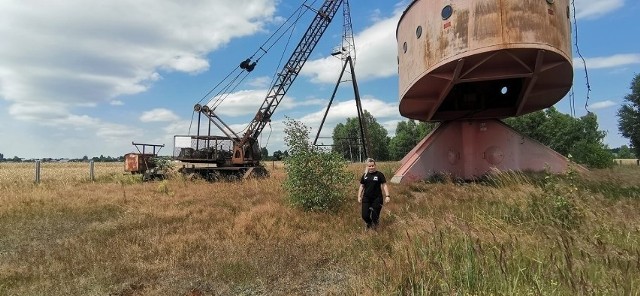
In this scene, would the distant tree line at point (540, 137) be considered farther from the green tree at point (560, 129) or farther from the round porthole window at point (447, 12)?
the round porthole window at point (447, 12)

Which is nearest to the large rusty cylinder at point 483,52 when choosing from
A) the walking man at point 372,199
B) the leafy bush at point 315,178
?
the leafy bush at point 315,178

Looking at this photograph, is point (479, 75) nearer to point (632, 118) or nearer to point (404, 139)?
point (632, 118)

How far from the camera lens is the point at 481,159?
17125mm

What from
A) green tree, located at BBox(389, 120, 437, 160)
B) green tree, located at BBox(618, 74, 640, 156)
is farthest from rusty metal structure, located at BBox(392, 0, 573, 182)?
green tree, located at BBox(389, 120, 437, 160)

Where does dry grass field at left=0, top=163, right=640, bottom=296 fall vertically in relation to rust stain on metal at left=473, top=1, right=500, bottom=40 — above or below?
below

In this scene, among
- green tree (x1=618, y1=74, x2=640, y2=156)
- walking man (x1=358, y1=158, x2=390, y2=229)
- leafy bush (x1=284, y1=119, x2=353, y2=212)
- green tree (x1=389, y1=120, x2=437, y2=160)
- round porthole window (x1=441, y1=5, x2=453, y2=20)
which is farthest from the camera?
green tree (x1=389, y1=120, x2=437, y2=160)

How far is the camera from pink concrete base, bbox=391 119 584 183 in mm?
17031

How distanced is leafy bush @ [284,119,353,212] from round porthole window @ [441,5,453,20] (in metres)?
5.78

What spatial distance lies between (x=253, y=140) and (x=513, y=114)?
14567 millimetres

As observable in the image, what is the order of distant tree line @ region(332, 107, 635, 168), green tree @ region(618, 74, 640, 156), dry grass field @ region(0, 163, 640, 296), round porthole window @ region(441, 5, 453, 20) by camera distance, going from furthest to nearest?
green tree @ region(618, 74, 640, 156) < distant tree line @ region(332, 107, 635, 168) < round porthole window @ region(441, 5, 453, 20) < dry grass field @ region(0, 163, 640, 296)

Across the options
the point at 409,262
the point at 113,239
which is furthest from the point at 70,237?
the point at 409,262

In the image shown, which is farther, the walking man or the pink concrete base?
the pink concrete base

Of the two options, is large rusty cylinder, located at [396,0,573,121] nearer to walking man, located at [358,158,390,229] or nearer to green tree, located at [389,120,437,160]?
walking man, located at [358,158,390,229]

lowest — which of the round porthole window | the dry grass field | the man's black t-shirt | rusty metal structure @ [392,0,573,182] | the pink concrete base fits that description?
the dry grass field
